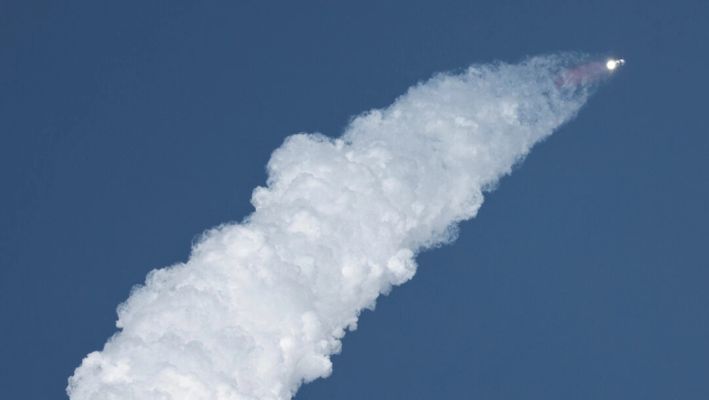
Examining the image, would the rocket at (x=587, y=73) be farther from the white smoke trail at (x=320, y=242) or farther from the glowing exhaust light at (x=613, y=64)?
the white smoke trail at (x=320, y=242)

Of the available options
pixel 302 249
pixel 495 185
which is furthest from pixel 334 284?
pixel 495 185

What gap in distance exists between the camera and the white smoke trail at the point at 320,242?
90.2 meters

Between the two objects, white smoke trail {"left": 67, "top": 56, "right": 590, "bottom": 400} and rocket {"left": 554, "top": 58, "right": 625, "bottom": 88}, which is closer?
white smoke trail {"left": 67, "top": 56, "right": 590, "bottom": 400}

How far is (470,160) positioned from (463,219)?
6.54 metres

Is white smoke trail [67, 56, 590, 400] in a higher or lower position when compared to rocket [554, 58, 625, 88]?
lower

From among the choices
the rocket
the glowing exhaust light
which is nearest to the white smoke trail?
the rocket

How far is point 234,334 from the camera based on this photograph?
3593 inches

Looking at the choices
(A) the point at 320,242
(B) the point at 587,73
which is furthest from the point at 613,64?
(A) the point at 320,242

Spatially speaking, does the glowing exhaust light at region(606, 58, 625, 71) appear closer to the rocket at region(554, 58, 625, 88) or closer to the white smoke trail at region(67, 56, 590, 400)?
the rocket at region(554, 58, 625, 88)

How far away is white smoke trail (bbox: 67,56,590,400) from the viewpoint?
9019 centimetres

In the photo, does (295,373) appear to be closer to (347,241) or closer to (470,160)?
(347,241)

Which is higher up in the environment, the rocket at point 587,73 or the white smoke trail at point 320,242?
the rocket at point 587,73

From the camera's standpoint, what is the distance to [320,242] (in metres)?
A: 98.1

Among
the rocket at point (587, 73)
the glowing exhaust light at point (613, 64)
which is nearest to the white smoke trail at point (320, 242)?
the rocket at point (587, 73)
